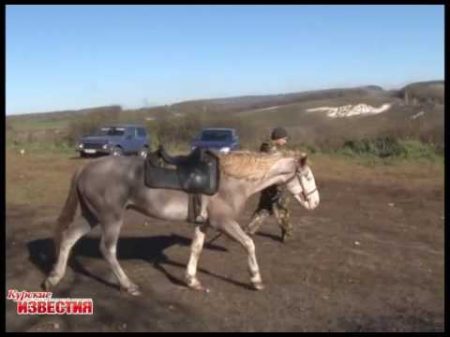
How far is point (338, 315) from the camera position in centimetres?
604

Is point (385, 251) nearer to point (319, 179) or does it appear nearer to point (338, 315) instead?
point (338, 315)

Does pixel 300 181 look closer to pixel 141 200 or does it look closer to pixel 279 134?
pixel 279 134

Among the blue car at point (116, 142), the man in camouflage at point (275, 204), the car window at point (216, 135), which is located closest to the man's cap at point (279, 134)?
the man in camouflage at point (275, 204)

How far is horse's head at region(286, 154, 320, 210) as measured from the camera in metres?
6.99

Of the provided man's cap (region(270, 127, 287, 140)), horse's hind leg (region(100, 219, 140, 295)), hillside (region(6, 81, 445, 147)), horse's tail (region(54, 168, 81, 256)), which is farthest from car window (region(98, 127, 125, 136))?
horse's hind leg (region(100, 219, 140, 295))

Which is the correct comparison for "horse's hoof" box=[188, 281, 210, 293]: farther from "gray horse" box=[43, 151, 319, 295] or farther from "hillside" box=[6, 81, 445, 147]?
"hillside" box=[6, 81, 445, 147]

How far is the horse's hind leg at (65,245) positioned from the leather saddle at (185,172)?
3.10 feet

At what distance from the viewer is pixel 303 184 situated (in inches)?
279

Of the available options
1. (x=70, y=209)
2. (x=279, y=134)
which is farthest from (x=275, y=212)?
(x=70, y=209)

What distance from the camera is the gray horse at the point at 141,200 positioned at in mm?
6578

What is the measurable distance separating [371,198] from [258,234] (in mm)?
6058

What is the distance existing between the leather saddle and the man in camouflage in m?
1.71

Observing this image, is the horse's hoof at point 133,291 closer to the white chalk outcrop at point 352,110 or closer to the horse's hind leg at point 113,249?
the horse's hind leg at point 113,249

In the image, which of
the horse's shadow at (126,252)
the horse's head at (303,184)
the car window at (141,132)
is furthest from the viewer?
the car window at (141,132)
